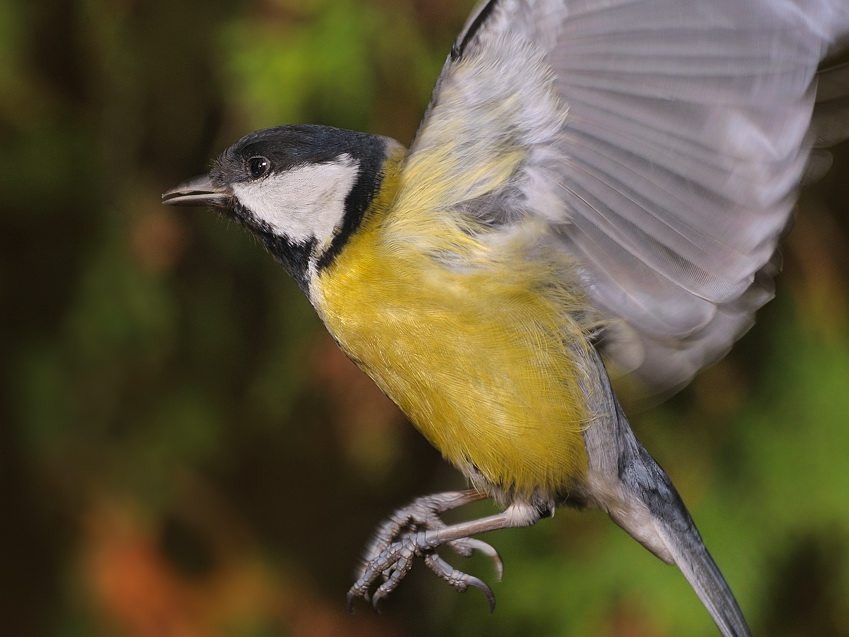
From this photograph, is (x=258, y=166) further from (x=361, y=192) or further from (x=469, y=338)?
(x=469, y=338)

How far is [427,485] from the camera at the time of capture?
1.66 metres

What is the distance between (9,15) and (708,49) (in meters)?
1.13

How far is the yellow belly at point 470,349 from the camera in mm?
836

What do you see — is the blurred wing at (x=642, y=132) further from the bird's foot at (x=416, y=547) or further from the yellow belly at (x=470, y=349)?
the bird's foot at (x=416, y=547)

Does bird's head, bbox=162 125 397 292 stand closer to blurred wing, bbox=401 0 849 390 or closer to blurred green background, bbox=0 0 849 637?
blurred wing, bbox=401 0 849 390

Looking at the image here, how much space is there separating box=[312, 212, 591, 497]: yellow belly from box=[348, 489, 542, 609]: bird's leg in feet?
0.14

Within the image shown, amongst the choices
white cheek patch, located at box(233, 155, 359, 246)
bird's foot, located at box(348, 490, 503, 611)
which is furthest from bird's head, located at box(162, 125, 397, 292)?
bird's foot, located at box(348, 490, 503, 611)

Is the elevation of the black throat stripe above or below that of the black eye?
below

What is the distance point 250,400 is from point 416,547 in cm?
84

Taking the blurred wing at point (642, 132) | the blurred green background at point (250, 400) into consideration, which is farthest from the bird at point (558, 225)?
the blurred green background at point (250, 400)

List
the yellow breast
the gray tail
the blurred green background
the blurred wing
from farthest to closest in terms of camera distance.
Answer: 1. the blurred green background
2. the gray tail
3. the yellow breast
4. the blurred wing

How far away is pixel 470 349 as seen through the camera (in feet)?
2.78

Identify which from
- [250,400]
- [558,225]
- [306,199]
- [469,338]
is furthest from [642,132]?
[250,400]

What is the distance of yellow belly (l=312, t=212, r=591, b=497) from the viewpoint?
836 mm
